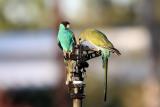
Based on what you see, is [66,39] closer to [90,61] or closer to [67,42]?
[67,42]

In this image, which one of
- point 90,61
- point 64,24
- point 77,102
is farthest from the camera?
point 90,61

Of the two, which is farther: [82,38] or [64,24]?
[64,24]

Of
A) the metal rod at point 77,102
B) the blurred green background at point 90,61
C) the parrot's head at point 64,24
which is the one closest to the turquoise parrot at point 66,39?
the parrot's head at point 64,24

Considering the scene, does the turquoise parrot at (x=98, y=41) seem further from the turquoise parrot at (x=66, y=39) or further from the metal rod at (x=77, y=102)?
the metal rod at (x=77, y=102)

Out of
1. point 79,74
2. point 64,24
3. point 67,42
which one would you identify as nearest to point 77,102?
point 79,74

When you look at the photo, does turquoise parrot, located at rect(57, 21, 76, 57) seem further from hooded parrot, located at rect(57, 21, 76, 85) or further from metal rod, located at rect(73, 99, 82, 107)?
metal rod, located at rect(73, 99, 82, 107)

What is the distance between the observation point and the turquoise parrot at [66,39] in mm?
3936

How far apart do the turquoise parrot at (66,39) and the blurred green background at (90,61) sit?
364cm

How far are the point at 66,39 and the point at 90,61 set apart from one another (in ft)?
21.9

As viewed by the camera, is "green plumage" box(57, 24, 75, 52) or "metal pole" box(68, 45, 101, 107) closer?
"metal pole" box(68, 45, 101, 107)

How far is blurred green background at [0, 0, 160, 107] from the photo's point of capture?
870cm

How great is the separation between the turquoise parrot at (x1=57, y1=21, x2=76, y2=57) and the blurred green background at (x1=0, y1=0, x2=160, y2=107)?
364 cm

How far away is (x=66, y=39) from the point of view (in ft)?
13.1

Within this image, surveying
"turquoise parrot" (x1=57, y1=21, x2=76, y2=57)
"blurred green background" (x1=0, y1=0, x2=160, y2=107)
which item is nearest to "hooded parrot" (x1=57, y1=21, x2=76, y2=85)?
"turquoise parrot" (x1=57, y1=21, x2=76, y2=57)
